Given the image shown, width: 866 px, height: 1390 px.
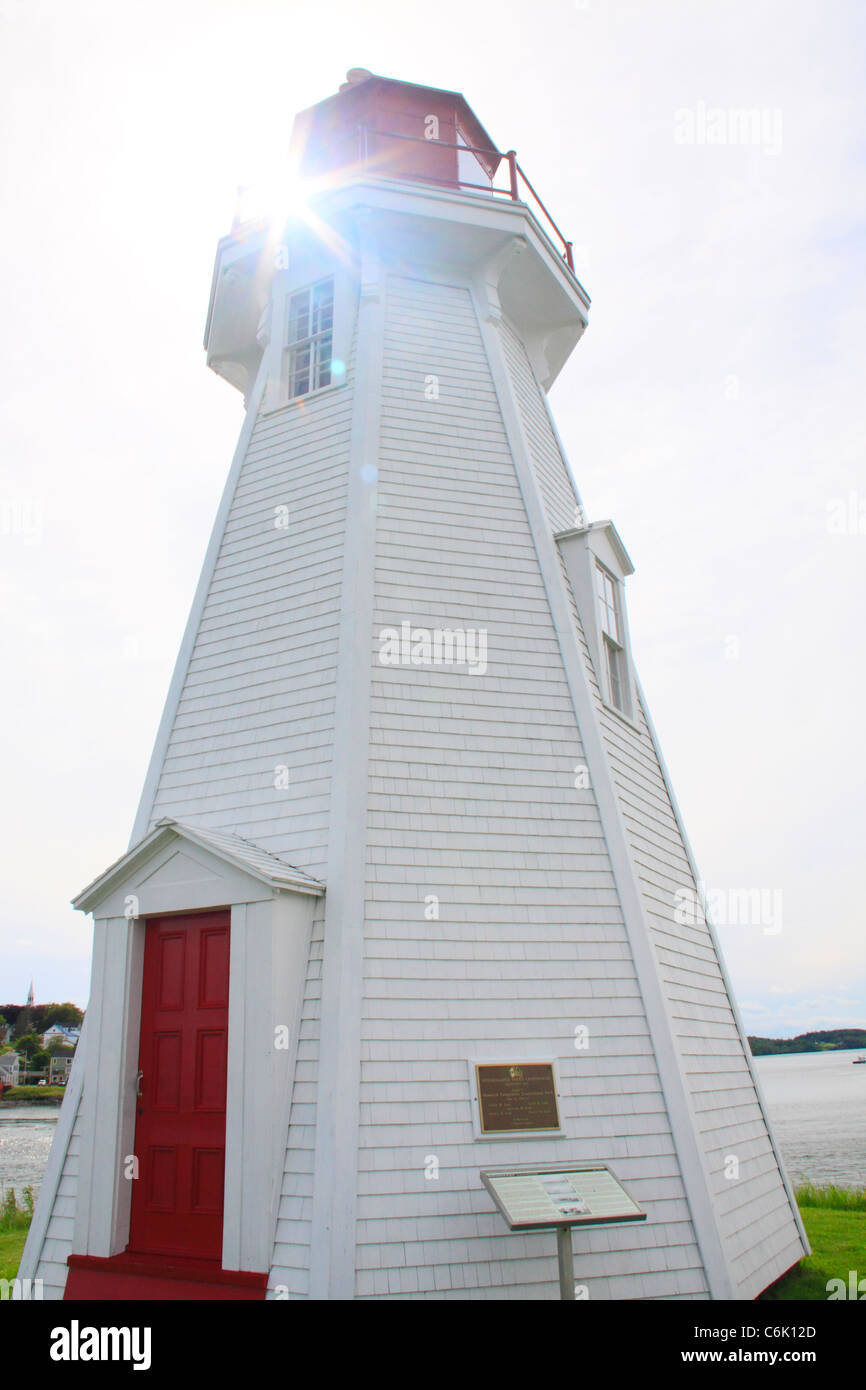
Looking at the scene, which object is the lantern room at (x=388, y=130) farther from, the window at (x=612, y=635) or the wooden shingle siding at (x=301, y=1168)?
Result: the wooden shingle siding at (x=301, y=1168)

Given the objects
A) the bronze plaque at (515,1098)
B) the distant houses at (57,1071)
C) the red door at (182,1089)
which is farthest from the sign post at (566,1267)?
the distant houses at (57,1071)

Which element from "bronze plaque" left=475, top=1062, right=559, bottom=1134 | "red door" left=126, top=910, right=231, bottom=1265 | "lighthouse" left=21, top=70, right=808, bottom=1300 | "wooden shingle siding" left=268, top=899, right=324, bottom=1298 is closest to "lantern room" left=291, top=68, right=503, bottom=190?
"lighthouse" left=21, top=70, right=808, bottom=1300

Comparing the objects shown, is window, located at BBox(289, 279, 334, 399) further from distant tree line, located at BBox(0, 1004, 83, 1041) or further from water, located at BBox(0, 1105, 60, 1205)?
distant tree line, located at BBox(0, 1004, 83, 1041)

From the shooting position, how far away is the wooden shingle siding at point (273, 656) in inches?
284

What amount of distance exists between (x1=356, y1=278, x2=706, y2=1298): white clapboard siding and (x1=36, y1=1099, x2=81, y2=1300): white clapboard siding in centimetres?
255

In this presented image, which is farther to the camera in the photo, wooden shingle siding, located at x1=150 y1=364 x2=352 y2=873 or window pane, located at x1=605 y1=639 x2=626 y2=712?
window pane, located at x1=605 y1=639 x2=626 y2=712

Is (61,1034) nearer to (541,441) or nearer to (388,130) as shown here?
(541,441)

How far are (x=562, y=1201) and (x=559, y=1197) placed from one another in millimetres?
45

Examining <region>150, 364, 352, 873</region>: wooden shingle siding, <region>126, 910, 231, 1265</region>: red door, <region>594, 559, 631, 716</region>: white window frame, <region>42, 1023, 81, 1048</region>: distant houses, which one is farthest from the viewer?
<region>42, 1023, 81, 1048</region>: distant houses

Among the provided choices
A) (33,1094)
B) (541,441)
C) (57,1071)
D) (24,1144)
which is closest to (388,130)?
(541,441)

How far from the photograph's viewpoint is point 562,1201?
530 cm

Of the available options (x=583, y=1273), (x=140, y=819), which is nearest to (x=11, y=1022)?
(x=140, y=819)

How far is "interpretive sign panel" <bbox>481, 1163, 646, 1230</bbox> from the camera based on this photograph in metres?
5.09
